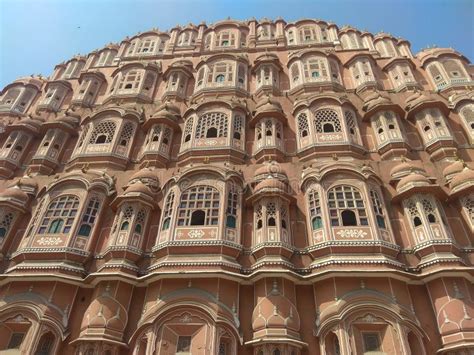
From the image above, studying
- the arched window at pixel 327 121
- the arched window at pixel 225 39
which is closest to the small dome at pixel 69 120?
the arched window at pixel 225 39

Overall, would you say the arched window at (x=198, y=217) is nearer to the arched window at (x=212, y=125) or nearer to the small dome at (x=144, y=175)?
the small dome at (x=144, y=175)

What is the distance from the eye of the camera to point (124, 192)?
1720 centimetres

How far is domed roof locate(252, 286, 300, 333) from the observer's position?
42.6 ft

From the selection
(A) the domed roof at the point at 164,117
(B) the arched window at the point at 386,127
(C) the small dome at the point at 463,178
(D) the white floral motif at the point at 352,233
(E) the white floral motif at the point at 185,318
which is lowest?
(E) the white floral motif at the point at 185,318

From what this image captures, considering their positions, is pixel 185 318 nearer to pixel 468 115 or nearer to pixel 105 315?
pixel 105 315

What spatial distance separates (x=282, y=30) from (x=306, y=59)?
7.14 meters

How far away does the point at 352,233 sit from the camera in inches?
587

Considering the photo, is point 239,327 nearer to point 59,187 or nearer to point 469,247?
point 469,247

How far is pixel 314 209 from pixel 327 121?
6.68 meters

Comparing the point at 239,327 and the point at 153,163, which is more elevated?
the point at 153,163

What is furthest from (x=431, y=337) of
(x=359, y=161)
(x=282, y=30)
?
(x=282, y=30)

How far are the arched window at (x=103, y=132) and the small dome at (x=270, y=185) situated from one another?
383 inches

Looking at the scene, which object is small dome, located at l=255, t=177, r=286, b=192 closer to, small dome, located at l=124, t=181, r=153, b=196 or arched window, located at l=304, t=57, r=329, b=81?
small dome, located at l=124, t=181, r=153, b=196

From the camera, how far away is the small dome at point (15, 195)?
1806 cm
